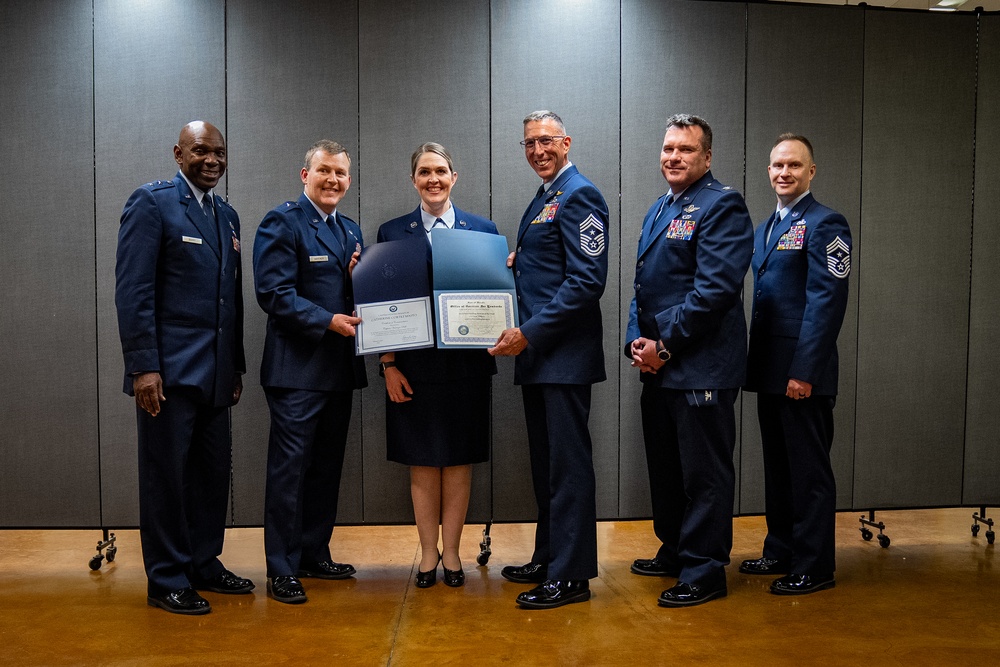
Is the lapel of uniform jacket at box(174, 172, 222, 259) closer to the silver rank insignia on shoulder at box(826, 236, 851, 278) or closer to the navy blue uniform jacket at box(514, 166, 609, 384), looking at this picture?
the navy blue uniform jacket at box(514, 166, 609, 384)

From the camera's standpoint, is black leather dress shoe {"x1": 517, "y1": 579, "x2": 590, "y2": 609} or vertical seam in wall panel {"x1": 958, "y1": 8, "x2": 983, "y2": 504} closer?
black leather dress shoe {"x1": 517, "y1": 579, "x2": 590, "y2": 609}

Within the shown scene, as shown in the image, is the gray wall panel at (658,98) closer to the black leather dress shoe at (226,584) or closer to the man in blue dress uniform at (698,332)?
the man in blue dress uniform at (698,332)

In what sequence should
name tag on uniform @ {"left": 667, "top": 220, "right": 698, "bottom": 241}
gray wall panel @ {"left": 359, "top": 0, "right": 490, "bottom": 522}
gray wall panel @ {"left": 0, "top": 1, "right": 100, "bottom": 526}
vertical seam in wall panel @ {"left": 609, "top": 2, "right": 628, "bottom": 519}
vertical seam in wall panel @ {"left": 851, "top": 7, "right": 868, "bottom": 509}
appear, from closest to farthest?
name tag on uniform @ {"left": 667, "top": 220, "right": 698, "bottom": 241}
gray wall panel @ {"left": 0, "top": 1, "right": 100, "bottom": 526}
gray wall panel @ {"left": 359, "top": 0, "right": 490, "bottom": 522}
vertical seam in wall panel @ {"left": 609, "top": 2, "right": 628, "bottom": 519}
vertical seam in wall panel @ {"left": 851, "top": 7, "right": 868, "bottom": 509}

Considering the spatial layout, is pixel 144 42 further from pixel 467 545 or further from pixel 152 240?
pixel 467 545

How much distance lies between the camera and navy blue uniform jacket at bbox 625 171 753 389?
3215mm

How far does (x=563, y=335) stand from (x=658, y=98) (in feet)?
5.72

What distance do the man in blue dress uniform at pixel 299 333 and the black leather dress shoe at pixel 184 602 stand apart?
0.29 meters

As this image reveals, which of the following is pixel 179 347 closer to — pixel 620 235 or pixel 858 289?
pixel 620 235

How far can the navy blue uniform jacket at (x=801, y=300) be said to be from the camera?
3383 mm

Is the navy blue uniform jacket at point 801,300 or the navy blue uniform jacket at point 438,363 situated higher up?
the navy blue uniform jacket at point 801,300

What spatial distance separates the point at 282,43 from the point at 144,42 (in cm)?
69

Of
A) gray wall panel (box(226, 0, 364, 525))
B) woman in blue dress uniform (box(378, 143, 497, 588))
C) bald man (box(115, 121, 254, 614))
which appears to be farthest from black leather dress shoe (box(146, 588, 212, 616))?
gray wall panel (box(226, 0, 364, 525))

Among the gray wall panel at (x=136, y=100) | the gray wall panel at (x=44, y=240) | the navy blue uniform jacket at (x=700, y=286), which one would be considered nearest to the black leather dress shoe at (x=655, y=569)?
the navy blue uniform jacket at (x=700, y=286)

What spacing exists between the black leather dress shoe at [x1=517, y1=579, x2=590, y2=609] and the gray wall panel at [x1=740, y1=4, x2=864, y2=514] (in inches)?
61.3
